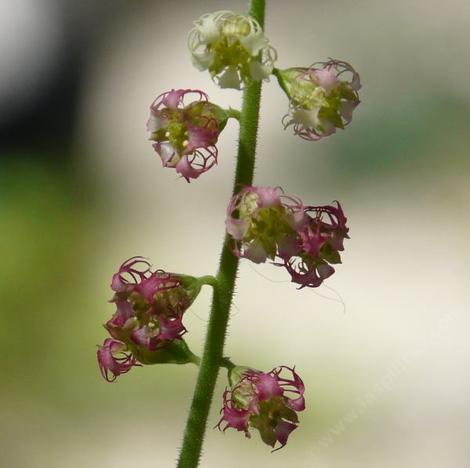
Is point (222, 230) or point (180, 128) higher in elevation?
point (222, 230)

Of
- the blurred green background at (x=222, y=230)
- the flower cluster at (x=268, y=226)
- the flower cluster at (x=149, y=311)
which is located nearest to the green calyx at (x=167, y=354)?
the flower cluster at (x=149, y=311)

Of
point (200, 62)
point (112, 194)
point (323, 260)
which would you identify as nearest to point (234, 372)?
point (323, 260)

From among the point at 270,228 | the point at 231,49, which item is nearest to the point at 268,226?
the point at 270,228

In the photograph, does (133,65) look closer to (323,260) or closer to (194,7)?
(194,7)

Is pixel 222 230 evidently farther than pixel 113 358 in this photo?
Yes

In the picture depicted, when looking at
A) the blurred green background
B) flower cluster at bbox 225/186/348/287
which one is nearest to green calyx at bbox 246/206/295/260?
flower cluster at bbox 225/186/348/287

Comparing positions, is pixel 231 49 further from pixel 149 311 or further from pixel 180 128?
pixel 149 311
